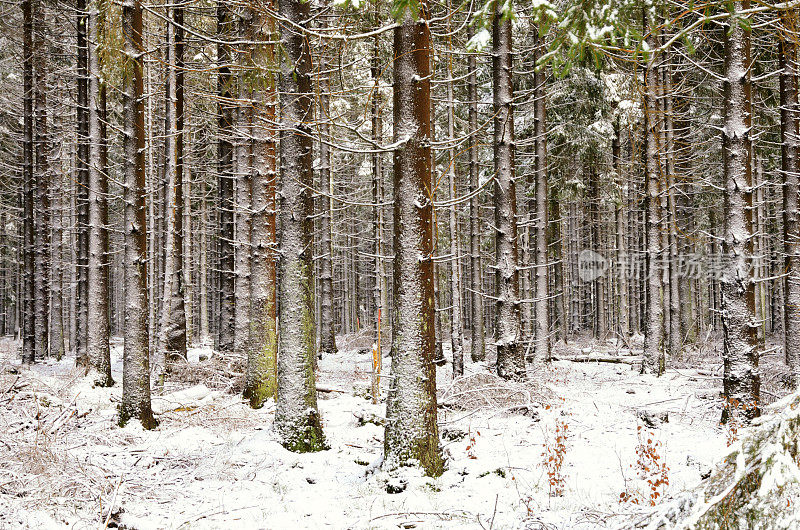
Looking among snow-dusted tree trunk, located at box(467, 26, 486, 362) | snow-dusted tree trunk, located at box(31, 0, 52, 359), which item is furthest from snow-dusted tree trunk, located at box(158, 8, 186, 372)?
snow-dusted tree trunk, located at box(467, 26, 486, 362)

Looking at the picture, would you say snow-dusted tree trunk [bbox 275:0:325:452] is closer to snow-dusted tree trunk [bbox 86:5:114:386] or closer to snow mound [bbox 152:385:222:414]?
snow mound [bbox 152:385:222:414]

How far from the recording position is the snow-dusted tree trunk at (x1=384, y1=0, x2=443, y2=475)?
5801mm

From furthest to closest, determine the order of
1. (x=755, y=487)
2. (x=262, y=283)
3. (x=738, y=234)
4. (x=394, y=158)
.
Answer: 1. (x=262, y=283)
2. (x=738, y=234)
3. (x=394, y=158)
4. (x=755, y=487)

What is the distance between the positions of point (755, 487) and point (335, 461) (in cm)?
534

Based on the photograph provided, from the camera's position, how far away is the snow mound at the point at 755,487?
7.07 ft

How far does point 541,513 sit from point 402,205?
3.43m

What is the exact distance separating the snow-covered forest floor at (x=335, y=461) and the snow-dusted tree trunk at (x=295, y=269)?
41cm

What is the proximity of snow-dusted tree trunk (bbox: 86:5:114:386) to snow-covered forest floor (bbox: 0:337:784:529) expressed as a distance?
58 centimetres

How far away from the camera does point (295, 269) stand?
7.29m

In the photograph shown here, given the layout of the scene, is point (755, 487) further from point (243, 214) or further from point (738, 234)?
point (243, 214)

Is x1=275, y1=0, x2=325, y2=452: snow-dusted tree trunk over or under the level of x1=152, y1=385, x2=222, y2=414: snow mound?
over

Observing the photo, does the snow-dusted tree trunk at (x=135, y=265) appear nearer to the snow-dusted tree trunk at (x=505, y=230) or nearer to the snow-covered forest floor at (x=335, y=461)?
the snow-covered forest floor at (x=335, y=461)

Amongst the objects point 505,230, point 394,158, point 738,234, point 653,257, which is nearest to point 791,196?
point 653,257

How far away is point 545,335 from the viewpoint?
49.5 ft
